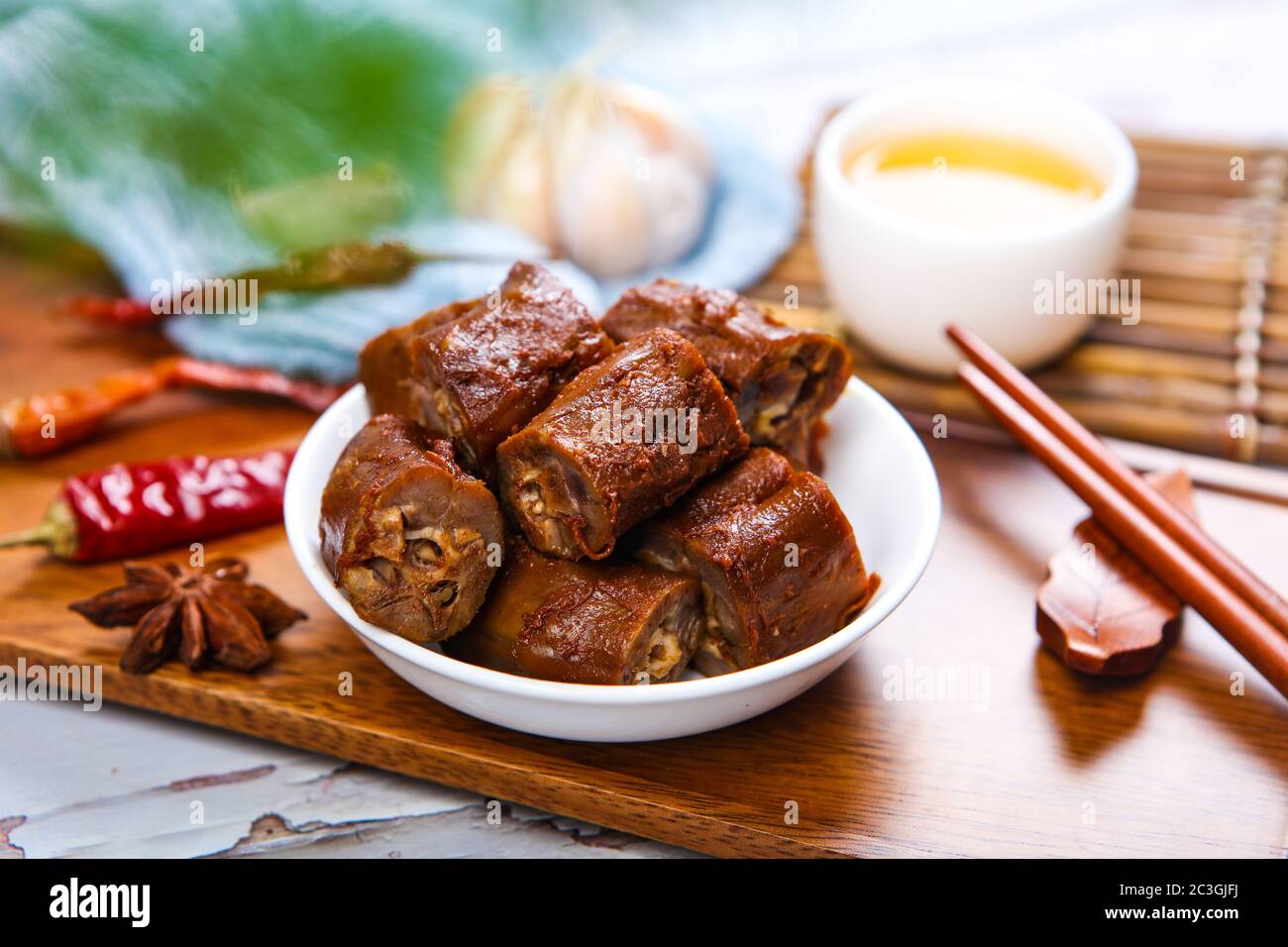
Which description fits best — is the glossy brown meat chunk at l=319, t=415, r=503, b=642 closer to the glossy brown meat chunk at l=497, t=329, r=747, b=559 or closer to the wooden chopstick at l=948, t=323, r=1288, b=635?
the glossy brown meat chunk at l=497, t=329, r=747, b=559

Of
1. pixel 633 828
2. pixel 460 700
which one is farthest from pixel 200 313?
pixel 633 828

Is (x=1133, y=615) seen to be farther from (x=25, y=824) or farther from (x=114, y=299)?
(x=114, y=299)

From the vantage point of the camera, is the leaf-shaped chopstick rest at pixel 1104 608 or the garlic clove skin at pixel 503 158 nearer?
the leaf-shaped chopstick rest at pixel 1104 608

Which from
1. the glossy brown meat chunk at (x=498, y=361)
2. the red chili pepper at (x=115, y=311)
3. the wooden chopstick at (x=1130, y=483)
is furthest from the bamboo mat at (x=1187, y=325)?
the red chili pepper at (x=115, y=311)

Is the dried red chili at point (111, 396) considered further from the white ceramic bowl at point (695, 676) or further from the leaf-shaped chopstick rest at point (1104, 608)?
→ the leaf-shaped chopstick rest at point (1104, 608)

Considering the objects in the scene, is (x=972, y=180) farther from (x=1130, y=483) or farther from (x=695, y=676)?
(x=695, y=676)
